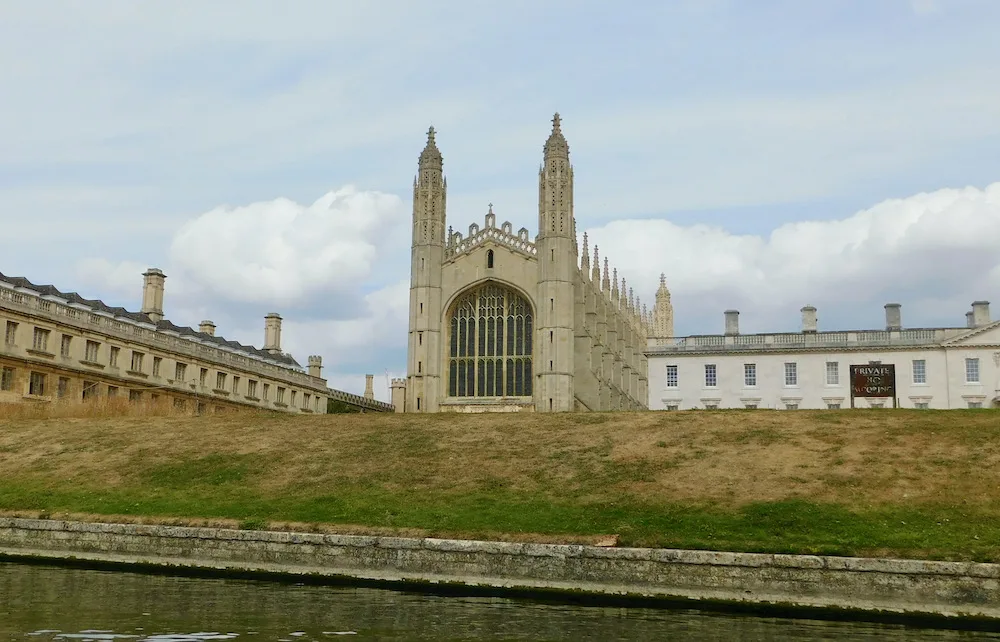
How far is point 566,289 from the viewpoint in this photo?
63.0 meters

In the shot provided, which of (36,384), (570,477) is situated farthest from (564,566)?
(36,384)

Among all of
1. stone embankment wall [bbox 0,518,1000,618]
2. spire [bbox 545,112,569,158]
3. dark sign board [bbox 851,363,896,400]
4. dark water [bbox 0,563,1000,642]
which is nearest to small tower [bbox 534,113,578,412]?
spire [bbox 545,112,569,158]

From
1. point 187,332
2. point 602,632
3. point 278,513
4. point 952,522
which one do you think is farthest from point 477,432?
point 187,332

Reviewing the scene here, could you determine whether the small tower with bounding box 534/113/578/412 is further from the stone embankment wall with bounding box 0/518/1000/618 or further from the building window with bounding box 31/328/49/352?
the stone embankment wall with bounding box 0/518/1000/618

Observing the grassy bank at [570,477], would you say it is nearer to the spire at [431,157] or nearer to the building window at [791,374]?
the building window at [791,374]

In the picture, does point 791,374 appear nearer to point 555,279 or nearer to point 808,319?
point 808,319

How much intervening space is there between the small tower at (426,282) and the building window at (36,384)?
2351cm

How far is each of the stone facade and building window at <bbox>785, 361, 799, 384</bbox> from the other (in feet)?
114

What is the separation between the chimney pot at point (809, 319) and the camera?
A: 197ft

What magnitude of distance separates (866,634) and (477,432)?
17464 mm

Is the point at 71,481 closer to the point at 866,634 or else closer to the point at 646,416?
the point at 646,416

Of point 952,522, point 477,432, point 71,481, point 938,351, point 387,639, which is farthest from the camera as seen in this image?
point 938,351

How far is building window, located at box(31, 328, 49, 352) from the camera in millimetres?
46144

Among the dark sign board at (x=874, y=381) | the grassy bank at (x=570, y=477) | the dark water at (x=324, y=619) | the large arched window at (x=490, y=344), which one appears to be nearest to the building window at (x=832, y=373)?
the large arched window at (x=490, y=344)
